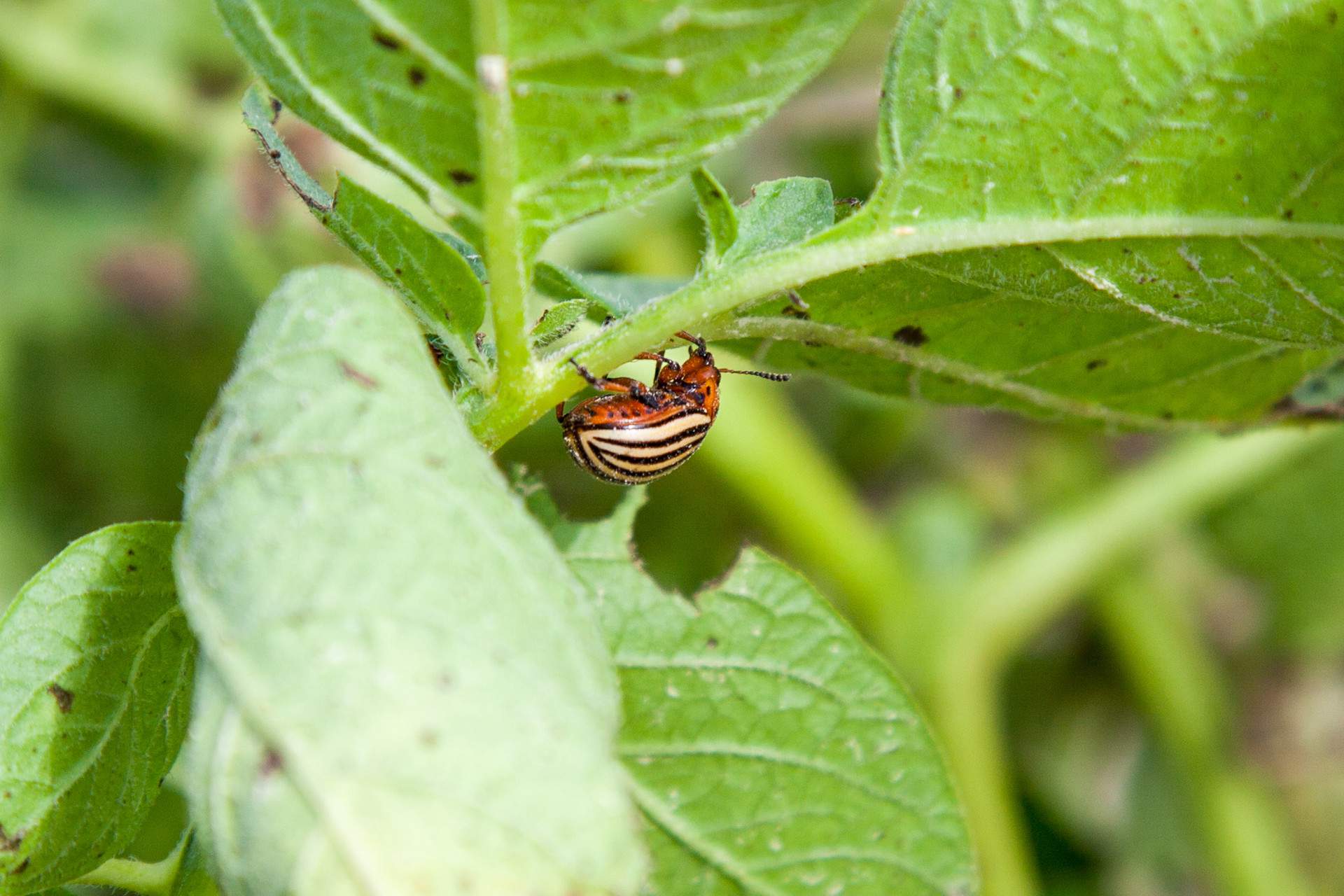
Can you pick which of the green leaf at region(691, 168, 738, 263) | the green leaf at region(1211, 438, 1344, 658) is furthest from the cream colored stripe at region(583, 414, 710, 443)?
the green leaf at region(1211, 438, 1344, 658)

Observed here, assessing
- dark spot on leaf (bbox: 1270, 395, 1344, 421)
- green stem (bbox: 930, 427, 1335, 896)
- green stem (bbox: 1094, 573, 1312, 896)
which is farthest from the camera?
green stem (bbox: 1094, 573, 1312, 896)

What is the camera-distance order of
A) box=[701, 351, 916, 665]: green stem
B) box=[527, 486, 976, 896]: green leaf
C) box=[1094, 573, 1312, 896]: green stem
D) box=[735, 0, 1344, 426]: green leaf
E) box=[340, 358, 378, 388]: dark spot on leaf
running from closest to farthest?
box=[340, 358, 378, 388]: dark spot on leaf
box=[735, 0, 1344, 426]: green leaf
box=[527, 486, 976, 896]: green leaf
box=[701, 351, 916, 665]: green stem
box=[1094, 573, 1312, 896]: green stem

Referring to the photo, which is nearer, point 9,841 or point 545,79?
point 545,79

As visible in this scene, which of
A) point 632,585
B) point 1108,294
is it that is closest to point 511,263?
point 632,585

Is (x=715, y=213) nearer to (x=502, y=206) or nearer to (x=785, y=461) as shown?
(x=502, y=206)

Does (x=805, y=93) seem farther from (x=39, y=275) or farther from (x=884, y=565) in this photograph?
(x=39, y=275)

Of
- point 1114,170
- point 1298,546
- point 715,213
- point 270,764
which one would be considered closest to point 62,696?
point 270,764

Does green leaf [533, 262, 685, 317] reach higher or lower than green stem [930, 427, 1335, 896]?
higher

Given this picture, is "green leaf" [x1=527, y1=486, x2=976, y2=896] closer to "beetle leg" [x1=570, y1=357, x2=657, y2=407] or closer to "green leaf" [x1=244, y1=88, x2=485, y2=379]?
"beetle leg" [x1=570, y1=357, x2=657, y2=407]
